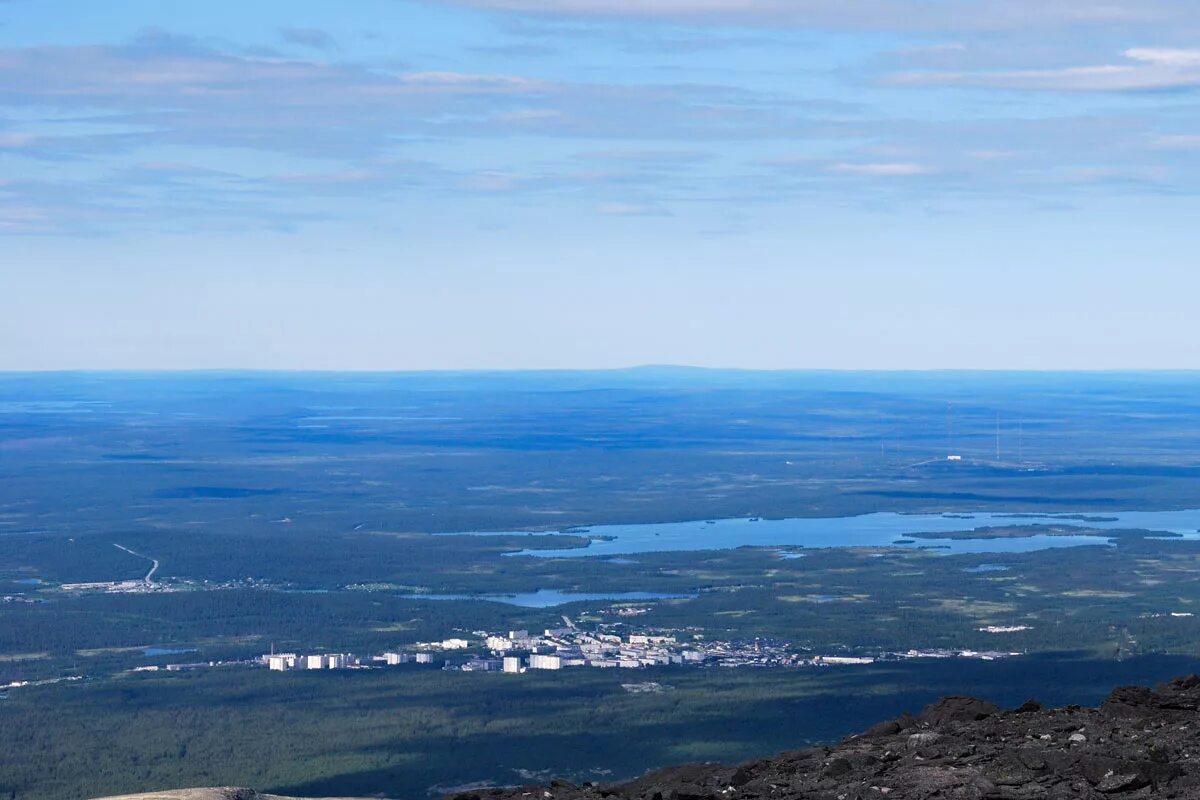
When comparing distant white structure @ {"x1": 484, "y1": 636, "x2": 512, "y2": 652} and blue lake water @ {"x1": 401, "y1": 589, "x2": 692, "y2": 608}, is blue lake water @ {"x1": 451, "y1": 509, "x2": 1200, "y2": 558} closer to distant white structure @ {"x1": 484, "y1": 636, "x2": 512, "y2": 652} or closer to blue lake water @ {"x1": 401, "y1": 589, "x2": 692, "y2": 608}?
blue lake water @ {"x1": 401, "y1": 589, "x2": 692, "y2": 608}

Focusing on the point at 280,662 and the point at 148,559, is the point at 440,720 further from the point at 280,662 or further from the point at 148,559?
the point at 148,559

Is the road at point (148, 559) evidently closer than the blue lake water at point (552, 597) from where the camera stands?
No

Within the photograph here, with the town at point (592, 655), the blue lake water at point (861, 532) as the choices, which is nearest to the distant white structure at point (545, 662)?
the town at point (592, 655)

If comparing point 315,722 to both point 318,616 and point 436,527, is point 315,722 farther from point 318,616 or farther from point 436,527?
point 436,527

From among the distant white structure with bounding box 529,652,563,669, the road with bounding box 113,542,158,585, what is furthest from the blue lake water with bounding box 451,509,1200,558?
the distant white structure with bounding box 529,652,563,669

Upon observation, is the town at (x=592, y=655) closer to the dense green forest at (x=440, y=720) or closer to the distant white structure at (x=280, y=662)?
the distant white structure at (x=280, y=662)

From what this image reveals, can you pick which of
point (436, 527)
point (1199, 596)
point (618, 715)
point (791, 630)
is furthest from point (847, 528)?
point (618, 715)
